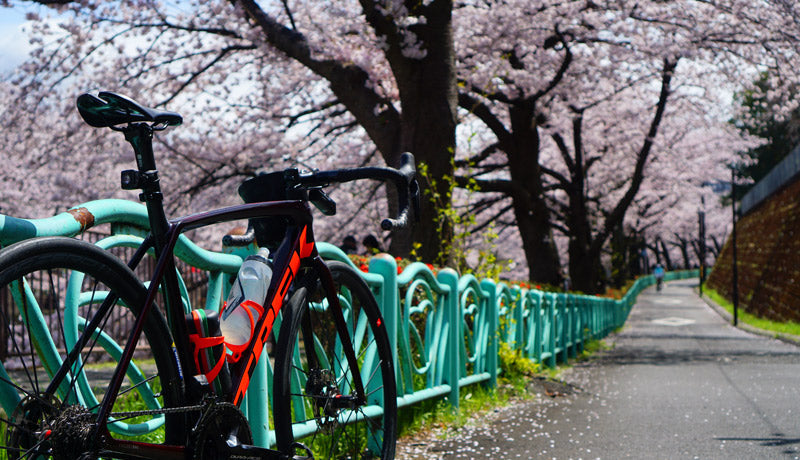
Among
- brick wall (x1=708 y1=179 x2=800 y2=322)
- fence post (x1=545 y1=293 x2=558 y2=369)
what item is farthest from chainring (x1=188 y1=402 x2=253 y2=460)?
brick wall (x1=708 y1=179 x2=800 y2=322)

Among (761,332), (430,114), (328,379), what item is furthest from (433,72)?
(761,332)

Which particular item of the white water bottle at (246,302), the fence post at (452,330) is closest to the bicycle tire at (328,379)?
the white water bottle at (246,302)

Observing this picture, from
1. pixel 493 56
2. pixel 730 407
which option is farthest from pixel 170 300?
pixel 493 56

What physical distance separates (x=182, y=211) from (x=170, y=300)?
15831 mm

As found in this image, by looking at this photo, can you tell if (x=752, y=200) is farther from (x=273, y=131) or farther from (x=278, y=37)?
(x=278, y=37)

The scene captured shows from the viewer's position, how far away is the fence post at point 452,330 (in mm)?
5320

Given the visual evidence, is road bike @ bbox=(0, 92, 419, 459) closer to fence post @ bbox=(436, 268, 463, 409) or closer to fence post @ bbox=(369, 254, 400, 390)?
fence post @ bbox=(369, 254, 400, 390)

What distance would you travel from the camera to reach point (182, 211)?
1720 cm

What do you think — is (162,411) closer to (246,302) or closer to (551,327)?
(246,302)

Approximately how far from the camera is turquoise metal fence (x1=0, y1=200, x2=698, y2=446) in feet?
7.23

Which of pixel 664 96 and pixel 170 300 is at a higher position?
pixel 664 96

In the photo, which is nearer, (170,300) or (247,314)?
(170,300)

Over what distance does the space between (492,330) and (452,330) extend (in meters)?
1.23

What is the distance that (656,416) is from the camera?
5758 millimetres
